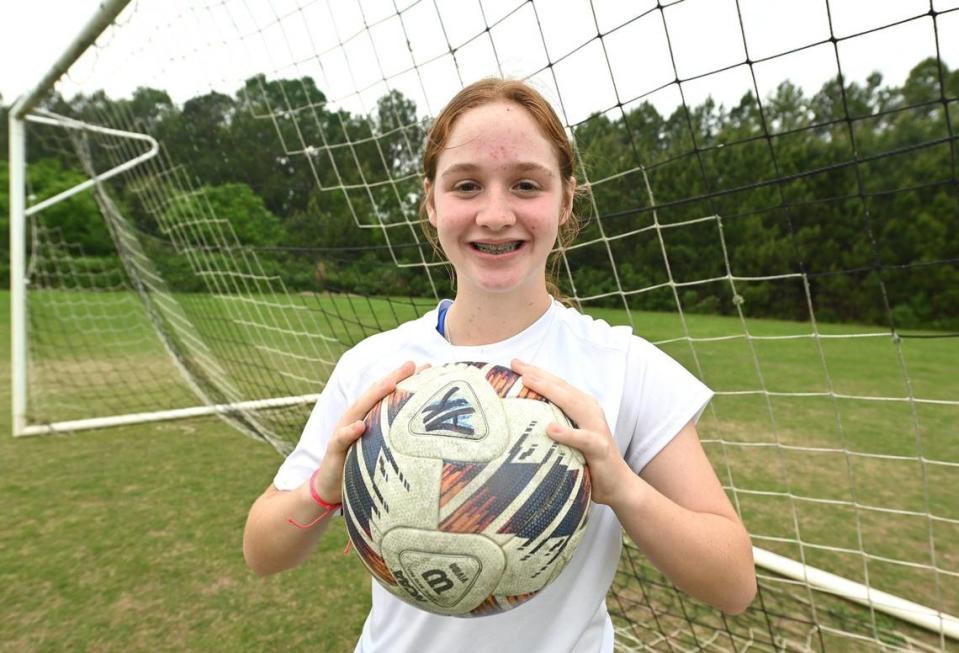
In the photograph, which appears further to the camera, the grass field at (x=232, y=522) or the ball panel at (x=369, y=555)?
the grass field at (x=232, y=522)

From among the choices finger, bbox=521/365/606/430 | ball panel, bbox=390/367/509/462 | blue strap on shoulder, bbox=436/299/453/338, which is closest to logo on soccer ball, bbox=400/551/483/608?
ball panel, bbox=390/367/509/462

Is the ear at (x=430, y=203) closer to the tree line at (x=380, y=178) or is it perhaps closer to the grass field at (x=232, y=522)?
the tree line at (x=380, y=178)

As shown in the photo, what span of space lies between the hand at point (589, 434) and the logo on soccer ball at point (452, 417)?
0.10 meters

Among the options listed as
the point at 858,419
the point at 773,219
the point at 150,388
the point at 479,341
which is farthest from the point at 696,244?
the point at 479,341

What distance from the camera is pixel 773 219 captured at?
18.4 metres

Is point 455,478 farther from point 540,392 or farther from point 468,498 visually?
point 540,392

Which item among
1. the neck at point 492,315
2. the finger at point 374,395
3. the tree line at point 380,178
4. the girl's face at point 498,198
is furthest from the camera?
the tree line at point 380,178

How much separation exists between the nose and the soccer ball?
304 mm

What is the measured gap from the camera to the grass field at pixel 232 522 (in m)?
2.64

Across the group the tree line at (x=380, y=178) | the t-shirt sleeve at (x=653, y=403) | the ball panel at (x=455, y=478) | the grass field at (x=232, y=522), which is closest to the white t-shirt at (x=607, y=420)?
the t-shirt sleeve at (x=653, y=403)

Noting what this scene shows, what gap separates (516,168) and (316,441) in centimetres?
68

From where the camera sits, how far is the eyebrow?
1.15 m

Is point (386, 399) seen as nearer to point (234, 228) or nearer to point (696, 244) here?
point (234, 228)

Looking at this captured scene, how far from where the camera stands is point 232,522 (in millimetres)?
3689
